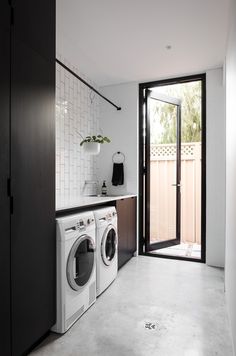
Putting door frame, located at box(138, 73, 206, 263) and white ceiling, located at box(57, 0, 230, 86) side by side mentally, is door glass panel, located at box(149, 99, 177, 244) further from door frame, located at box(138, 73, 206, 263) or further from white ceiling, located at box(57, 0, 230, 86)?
white ceiling, located at box(57, 0, 230, 86)

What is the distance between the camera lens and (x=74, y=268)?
6.42 ft

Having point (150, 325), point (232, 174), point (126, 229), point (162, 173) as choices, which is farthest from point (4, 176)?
point (162, 173)

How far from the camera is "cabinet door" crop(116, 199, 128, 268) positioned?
307 cm

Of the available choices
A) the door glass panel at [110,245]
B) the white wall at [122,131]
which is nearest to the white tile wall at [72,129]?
A: the white wall at [122,131]

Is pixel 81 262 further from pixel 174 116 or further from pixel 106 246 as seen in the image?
pixel 174 116

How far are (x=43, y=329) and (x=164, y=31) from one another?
2748 mm

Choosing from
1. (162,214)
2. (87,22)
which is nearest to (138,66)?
(87,22)

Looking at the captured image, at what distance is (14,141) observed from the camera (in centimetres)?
144

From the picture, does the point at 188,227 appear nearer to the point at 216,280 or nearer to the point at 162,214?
the point at 162,214

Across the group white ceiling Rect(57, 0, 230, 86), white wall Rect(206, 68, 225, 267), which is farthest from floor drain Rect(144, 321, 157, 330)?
white ceiling Rect(57, 0, 230, 86)

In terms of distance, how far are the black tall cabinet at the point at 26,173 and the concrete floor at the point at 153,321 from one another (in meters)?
0.31

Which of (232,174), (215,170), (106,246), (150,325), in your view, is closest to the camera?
(232,174)

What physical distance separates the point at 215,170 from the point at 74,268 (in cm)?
228

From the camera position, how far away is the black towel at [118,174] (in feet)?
12.3
